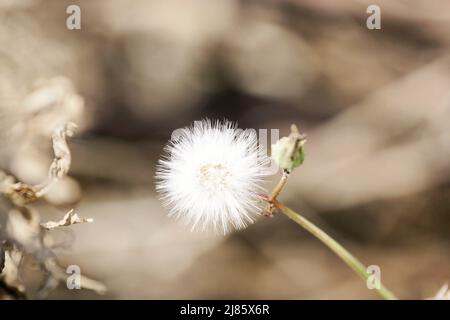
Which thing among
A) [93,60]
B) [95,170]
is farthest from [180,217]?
[93,60]

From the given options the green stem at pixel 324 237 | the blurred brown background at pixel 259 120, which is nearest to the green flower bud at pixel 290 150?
the green stem at pixel 324 237

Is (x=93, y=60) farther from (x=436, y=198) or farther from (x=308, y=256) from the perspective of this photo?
(x=436, y=198)

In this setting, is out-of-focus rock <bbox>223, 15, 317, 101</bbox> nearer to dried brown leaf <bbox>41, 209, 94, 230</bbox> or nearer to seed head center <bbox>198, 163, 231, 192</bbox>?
seed head center <bbox>198, 163, 231, 192</bbox>

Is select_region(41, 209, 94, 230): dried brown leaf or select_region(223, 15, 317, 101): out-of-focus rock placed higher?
select_region(223, 15, 317, 101): out-of-focus rock

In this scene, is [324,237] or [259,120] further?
[259,120]

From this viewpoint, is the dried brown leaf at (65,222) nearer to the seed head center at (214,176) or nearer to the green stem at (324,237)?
the seed head center at (214,176)

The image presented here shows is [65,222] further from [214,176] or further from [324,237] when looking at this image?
[324,237]

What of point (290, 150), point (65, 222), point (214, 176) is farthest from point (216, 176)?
point (65, 222)

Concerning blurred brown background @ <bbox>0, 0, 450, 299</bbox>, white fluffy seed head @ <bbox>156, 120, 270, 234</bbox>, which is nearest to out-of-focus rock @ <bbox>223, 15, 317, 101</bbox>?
blurred brown background @ <bbox>0, 0, 450, 299</bbox>
